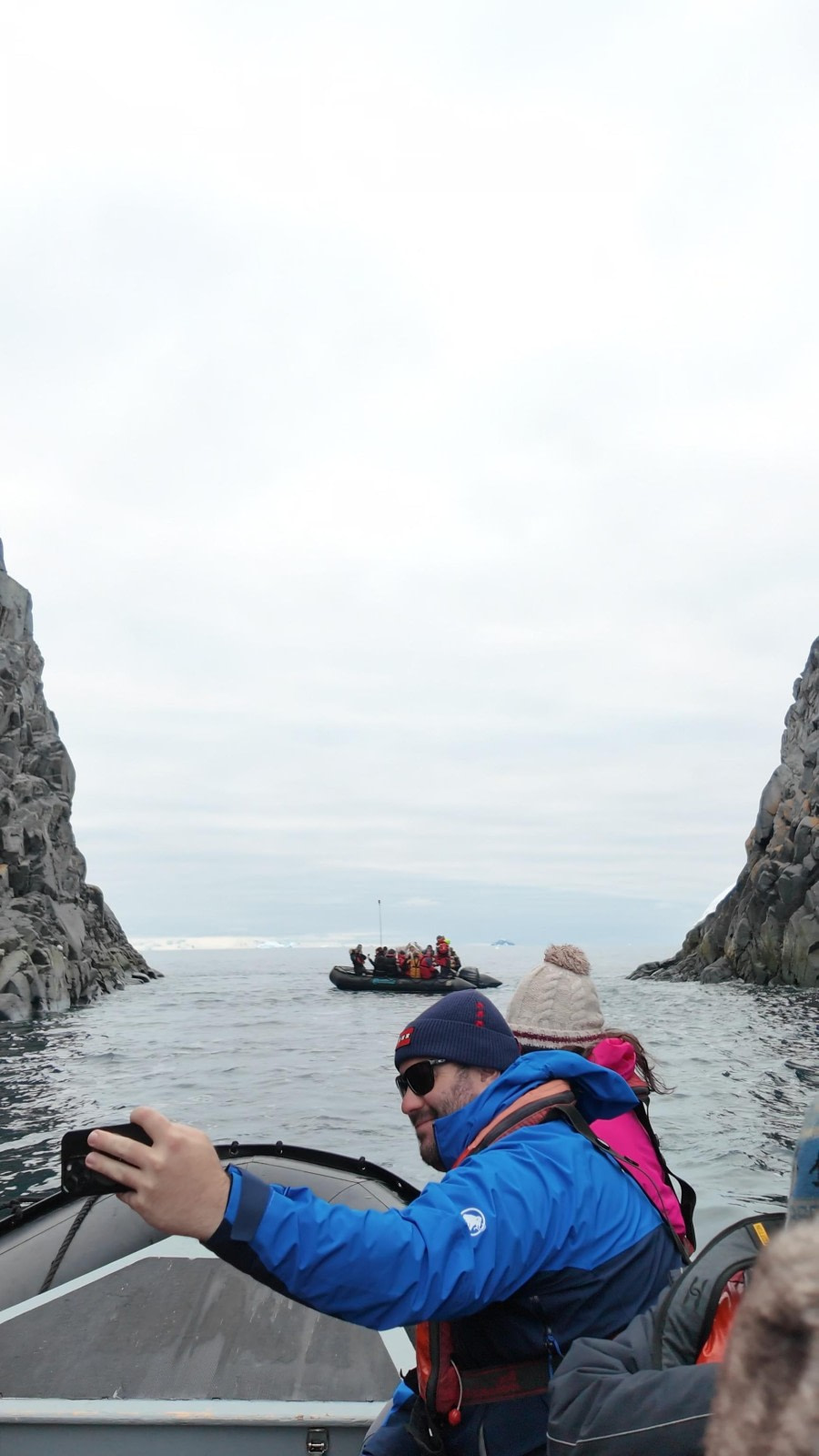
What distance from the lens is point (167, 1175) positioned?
173 centimetres

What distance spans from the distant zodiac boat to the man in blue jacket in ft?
138

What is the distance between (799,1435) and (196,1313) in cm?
463

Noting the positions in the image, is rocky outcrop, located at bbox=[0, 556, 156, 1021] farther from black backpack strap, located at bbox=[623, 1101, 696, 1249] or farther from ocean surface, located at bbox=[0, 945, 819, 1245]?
black backpack strap, located at bbox=[623, 1101, 696, 1249]

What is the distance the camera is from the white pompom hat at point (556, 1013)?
2999 mm

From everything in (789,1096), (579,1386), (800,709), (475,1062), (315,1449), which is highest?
(800,709)

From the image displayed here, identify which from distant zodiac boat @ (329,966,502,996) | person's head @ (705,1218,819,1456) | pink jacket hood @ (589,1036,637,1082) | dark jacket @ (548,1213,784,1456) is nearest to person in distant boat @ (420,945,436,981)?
distant zodiac boat @ (329,966,502,996)

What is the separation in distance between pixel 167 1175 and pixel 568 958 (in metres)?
1.95

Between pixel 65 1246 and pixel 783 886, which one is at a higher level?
pixel 783 886

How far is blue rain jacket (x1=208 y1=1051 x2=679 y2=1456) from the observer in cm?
180

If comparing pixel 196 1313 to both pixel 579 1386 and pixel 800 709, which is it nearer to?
pixel 579 1386

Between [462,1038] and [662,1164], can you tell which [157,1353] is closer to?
[462,1038]

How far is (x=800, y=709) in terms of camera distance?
190 ft

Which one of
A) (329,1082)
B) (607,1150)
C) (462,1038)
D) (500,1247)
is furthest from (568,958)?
(329,1082)

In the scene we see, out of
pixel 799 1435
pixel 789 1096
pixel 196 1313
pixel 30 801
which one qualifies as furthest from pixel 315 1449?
pixel 30 801
